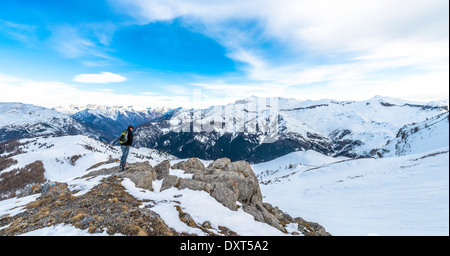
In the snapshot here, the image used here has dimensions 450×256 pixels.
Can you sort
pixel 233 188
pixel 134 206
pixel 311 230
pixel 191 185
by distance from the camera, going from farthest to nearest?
pixel 311 230
pixel 233 188
pixel 191 185
pixel 134 206

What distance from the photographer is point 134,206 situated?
12719 millimetres

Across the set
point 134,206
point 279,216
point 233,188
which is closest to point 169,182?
point 233,188

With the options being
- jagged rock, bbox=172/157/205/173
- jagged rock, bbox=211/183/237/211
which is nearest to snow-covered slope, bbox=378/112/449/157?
jagged rock, bbox=172/157/205/173

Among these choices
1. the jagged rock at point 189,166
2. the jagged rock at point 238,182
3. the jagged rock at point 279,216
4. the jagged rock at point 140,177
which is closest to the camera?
the jagged rock at point 140,177

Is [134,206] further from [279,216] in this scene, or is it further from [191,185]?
[279,216]

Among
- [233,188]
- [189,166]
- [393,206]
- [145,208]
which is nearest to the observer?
[145,208]

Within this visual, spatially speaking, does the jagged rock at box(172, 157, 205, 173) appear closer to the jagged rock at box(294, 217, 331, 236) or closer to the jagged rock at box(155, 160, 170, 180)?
the jagged rock at box(155, 160, 170, 180)

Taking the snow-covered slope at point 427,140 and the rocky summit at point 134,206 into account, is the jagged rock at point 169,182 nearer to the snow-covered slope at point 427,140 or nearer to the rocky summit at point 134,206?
the rocky summit at point 134,206

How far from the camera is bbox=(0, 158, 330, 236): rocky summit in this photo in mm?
9848

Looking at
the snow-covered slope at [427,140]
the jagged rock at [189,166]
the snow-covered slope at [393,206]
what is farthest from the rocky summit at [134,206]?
the snow-covered slope at [427,140]

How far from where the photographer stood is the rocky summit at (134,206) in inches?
388

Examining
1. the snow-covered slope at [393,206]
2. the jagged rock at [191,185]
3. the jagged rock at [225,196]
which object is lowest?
the snow-covered slope at [393,206]
